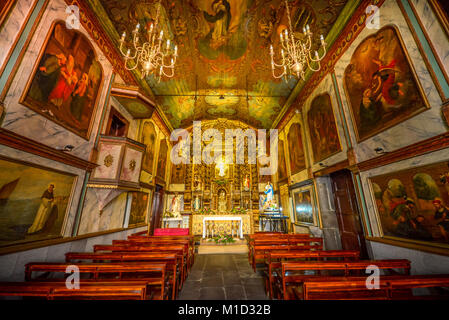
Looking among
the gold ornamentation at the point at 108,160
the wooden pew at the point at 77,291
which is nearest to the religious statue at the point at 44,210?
the gold ornamentation at the point at 108,160

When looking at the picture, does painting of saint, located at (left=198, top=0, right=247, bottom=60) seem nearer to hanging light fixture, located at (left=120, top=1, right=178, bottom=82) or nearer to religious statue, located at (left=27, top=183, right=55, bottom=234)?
hanging light fixture, located at (left=120, top=1, right=178, bottom=82)

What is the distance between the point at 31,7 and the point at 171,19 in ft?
12.2

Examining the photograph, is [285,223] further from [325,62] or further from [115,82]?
[115,82]

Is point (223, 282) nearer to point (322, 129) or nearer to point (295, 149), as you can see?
point (322, 129)

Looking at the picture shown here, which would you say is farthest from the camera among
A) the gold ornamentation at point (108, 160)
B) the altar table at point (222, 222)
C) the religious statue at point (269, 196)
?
the religious statue at point (269, 196)

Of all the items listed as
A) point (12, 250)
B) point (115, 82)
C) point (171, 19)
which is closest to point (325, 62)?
point (171, 19)

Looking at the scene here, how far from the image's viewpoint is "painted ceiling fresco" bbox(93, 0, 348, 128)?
5.28 meters

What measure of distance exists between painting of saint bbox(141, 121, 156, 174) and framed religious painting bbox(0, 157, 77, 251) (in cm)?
425

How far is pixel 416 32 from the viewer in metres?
3.24

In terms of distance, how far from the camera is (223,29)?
6332 mm

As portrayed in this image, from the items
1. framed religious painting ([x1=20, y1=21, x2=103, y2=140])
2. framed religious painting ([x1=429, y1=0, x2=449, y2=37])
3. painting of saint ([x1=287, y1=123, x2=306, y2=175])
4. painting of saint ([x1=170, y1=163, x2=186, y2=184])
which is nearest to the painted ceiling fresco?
framed religious painting ([x1=20, y1=21, x2=103, y2=140])

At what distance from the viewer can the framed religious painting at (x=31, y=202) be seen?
2807 mm

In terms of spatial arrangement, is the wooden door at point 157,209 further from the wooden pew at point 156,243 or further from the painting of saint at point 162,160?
the wooden pew at point 156,243

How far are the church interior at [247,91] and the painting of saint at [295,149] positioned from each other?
107 millimetres
